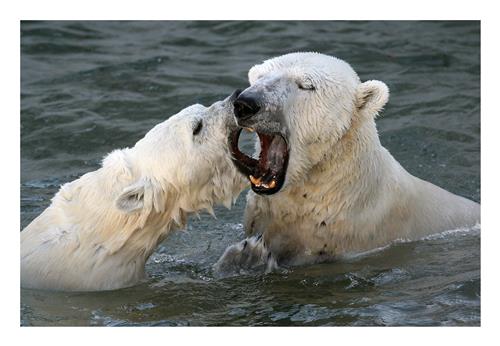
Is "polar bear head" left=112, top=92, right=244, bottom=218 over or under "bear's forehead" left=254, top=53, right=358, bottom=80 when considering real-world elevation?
under

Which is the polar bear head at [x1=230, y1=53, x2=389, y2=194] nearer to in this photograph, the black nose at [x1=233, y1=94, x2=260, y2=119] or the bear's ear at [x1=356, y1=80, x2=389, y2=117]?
the bear's ear at [x1=356, y1=80, x2=389, y2=117]

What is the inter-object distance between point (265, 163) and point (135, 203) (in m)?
1.01

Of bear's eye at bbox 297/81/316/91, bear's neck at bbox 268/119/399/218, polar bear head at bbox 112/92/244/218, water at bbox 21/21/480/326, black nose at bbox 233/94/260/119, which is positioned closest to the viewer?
black nose at bbox 233/94/260/119

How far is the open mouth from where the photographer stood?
673 cm

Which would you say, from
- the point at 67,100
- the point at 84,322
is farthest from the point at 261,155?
the point at 67,100

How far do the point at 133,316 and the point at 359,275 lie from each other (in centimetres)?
180

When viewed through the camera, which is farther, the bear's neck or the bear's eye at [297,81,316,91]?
the bear's neck

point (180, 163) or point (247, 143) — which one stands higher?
point (247, 143)

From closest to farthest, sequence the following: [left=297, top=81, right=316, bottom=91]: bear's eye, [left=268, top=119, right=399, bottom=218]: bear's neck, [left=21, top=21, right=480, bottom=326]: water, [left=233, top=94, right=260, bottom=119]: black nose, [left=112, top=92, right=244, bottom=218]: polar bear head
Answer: [left=233, top=94, right=260, bottom=119]: black nose → [left=112, top=92, right=244, bottom=218]: polar bear head → [left=21, top=21, right=480, bottom=326]: water → [left=297, top=81, right=316, bottom=91]: bear's eye → [left=268, top=119, right=399, bottom=218]: bear's neck

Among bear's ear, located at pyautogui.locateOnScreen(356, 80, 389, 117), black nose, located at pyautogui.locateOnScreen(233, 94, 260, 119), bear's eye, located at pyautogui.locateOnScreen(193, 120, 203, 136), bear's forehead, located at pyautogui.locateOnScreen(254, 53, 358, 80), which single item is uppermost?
bear's forehead, located at pyautogui.locateOnScreen(254, 53, 358, 80)

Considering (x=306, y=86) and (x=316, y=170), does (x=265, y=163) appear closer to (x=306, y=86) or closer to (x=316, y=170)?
(x=316, y=170)

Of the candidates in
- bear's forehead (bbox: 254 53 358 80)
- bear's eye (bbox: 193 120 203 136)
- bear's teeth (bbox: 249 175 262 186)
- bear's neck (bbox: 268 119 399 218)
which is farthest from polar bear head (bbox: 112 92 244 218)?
bear's neck (bbox: 268 119 399 218)

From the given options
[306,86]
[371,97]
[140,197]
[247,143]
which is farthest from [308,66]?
[247,143]

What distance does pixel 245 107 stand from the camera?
6449 mm
